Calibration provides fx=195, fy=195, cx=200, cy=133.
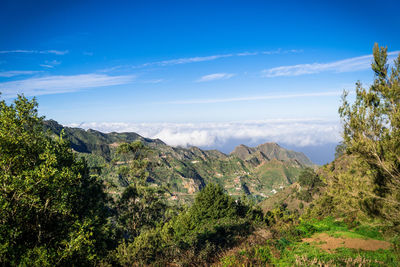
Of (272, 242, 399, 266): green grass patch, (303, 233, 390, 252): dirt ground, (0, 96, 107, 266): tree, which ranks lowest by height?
(303, 233, 390, 252): dirt ground

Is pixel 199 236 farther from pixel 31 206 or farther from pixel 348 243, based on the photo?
pixel 31 206

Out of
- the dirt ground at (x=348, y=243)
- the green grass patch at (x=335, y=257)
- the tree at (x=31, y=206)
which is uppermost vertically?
the tree at (x=31, y=206)

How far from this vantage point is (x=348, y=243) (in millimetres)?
13109

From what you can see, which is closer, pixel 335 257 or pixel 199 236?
pixel 335 257

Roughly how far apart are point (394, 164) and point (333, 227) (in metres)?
10.5

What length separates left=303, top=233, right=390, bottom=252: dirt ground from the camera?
484 inches

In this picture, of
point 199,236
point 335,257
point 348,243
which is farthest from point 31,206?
point 348,243

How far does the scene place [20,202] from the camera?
29.7 ft

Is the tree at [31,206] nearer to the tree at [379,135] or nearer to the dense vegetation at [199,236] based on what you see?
the dense vegetation at [199,236]

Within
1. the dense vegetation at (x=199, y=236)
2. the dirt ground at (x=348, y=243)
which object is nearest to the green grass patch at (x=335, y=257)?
the dense vegetation at (x=199, y=236)

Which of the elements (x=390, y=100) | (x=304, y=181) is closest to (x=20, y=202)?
(x=390, y=100)

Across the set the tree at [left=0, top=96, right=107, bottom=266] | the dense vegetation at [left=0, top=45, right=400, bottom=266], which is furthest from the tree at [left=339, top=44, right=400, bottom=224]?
the tree at [left=0, top=96, right=107, bottom=266]

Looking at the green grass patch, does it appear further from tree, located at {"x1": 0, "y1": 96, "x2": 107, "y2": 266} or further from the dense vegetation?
tree, located at {"x1": 0, "y1": 96, "x2": 107, "y2": 266}

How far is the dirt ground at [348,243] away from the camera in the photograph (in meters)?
12.3
